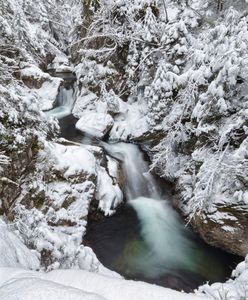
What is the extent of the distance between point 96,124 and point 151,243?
19.5ft

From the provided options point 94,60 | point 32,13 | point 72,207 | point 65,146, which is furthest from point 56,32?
point 72,207

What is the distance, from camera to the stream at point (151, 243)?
7.30 m

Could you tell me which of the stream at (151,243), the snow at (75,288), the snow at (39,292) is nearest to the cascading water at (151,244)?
the stream at (151,243)

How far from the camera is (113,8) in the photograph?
1321 cm

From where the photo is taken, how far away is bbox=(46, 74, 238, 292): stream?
7.30 metres

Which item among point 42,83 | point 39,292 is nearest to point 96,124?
point 42,83

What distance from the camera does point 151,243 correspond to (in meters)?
8.31

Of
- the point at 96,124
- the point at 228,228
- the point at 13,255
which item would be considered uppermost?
the point at 96,124

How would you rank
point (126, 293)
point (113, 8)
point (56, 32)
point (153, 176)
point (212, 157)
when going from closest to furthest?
point (126, 293), point (212, 157), point (153, 176), point (113, 8), point (56, 32)

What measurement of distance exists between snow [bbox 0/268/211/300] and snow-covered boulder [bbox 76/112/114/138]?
390 inches

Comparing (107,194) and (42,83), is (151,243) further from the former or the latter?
(42,83)

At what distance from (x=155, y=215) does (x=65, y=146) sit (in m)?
3.61

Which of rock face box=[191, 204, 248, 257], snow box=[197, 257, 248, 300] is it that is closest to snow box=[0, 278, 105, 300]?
snow box=[197, 257, 248, 300]

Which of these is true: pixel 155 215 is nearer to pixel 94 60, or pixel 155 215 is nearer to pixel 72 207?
pixel 72 207
